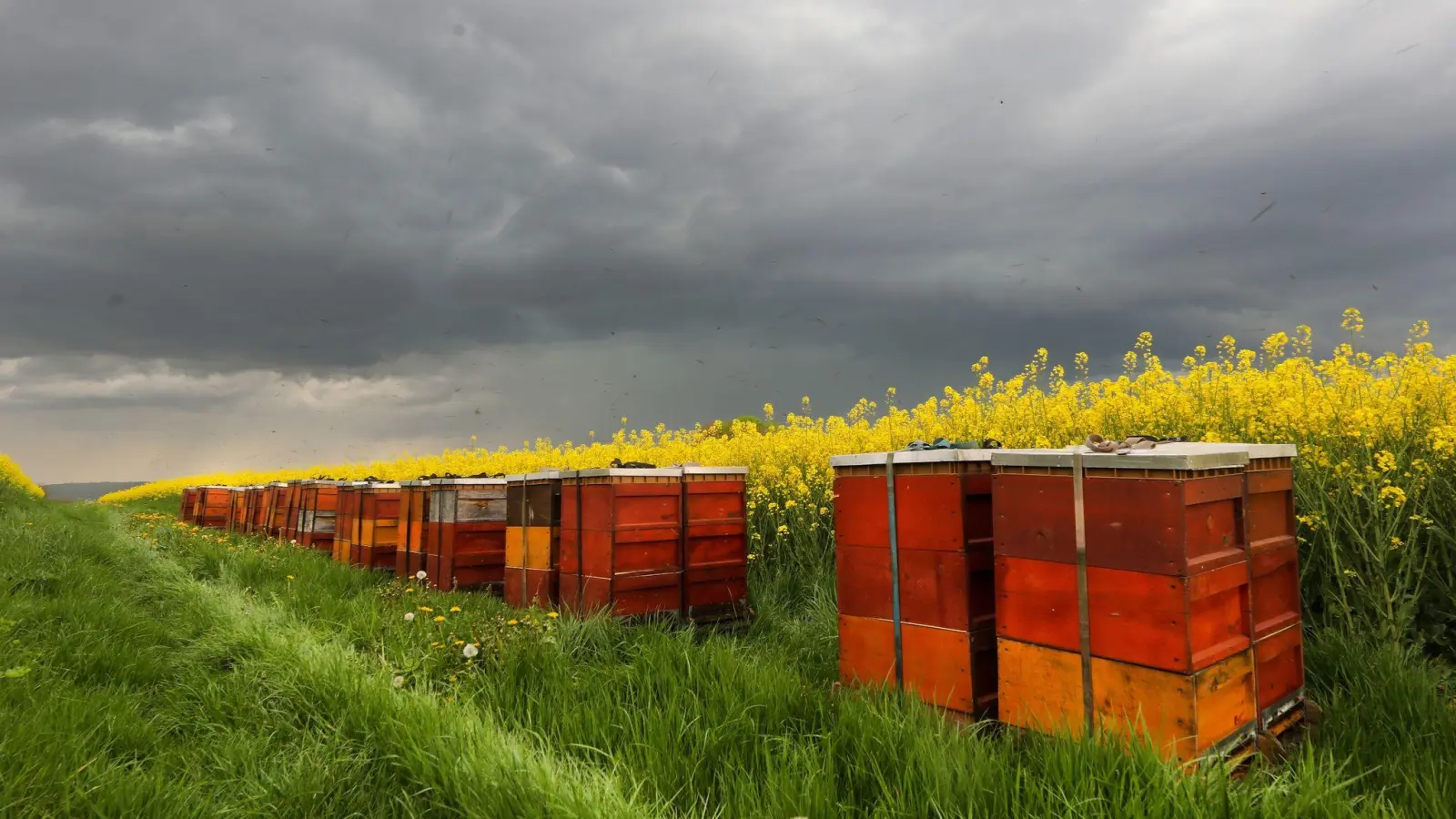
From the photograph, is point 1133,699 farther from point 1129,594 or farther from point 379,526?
point 379,526

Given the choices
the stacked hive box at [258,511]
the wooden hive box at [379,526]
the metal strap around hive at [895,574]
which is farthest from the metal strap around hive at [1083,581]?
the stacked hive box at [258,511]

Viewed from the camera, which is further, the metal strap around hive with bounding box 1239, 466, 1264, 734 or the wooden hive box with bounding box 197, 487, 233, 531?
the wooden hive box with bounding box 197, 487, 233, 531

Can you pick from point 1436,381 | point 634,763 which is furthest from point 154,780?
point 1436,381

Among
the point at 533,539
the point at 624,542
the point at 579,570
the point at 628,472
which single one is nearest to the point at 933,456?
the point at 628,472

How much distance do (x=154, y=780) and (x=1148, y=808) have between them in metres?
4.68

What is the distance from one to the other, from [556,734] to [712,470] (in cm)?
391

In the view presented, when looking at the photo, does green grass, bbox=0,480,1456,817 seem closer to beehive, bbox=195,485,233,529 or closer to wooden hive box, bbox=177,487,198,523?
beehive, bbox=195,485,233,529

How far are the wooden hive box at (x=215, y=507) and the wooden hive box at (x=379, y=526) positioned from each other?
15.5 m

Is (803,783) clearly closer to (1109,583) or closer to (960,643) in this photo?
(960,643)

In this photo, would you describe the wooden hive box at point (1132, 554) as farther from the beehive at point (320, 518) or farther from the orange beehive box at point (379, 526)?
the beehive at point (320, 518)

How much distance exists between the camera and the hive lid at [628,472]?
24.3 ft

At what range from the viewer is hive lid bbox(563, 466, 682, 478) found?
24.3 ft

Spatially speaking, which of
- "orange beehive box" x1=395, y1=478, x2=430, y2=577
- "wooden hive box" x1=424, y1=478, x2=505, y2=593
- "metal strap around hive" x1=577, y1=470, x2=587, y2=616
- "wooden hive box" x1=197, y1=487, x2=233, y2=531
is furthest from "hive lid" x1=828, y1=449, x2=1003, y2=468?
"wooden hive box" x1=197, y1=487, x2=233, y2=531

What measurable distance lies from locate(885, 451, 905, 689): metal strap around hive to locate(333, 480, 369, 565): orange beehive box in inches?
445
